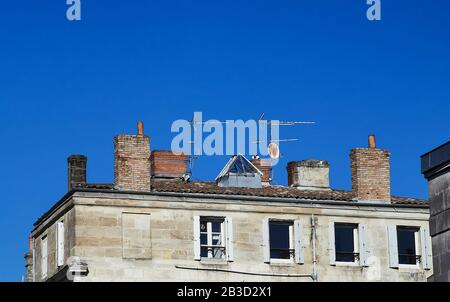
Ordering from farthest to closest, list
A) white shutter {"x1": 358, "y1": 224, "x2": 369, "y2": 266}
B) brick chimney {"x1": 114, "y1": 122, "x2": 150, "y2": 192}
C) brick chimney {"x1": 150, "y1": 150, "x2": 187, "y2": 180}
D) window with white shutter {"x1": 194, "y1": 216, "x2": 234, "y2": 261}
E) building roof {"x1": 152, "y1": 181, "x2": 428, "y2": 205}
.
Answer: brick chimney {"x1": 150, "y1": 150, "x2": 187, "y2": 180} → white shutter {"x1": 358, "y1": 224, "x2": 369, "y2": 266} → building roof {"x1": 152, "y1": 181, "x2": 428, "y2": 205} → window with white shutter {"x1": 194, "y1": 216, "x2": 234, "y2": 261} → brick chimney {"x1": 114, "y1": 122, "x2": 150, "y2": 192}

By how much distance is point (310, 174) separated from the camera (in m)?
58.4

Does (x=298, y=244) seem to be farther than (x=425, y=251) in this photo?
No

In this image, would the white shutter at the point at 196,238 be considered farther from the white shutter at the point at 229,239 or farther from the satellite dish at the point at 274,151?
the satellite dish at the point at 274,151

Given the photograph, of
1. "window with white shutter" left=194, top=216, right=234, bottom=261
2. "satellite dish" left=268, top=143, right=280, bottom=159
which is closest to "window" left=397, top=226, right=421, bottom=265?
"satellite dish" left=268, top=143, right=280, bottom=159

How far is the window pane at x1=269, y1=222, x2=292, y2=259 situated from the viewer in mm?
55406

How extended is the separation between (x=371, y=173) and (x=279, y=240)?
506 centimetres

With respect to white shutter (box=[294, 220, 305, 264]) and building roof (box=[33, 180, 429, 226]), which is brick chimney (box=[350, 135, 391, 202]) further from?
white shutter (box=[294, 220, 305, 264])

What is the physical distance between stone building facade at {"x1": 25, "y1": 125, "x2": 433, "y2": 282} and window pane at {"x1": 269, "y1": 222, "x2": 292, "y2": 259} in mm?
41

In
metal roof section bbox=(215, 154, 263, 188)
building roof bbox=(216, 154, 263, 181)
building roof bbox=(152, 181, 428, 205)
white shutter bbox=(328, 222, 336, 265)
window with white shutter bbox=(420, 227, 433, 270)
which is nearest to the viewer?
building roof bbox=(152, 181, 428, 205)

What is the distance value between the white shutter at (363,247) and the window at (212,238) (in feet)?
19.4

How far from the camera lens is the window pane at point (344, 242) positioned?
56.2 meters

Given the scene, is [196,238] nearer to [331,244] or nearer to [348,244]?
[331,244]

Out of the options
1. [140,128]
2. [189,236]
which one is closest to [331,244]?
[189,236]
